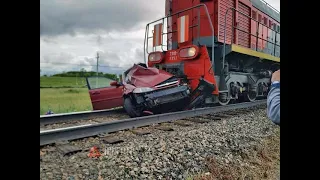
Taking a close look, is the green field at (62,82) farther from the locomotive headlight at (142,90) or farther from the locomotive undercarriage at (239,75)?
the locomotive undercarriage at (239,75)

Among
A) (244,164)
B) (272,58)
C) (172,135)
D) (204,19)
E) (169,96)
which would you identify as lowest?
(244,164)

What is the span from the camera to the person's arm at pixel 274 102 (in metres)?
1.11

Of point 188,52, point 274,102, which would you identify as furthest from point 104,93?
point 274,102

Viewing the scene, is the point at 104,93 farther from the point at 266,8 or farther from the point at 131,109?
the point at 266,8

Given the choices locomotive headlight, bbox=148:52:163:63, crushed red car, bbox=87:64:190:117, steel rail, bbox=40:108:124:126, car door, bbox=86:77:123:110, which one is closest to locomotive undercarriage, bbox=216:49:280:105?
crushed red car, bbox=87:64:190:117

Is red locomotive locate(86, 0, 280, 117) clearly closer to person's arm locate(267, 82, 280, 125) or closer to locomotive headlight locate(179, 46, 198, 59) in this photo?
locomotive headlight locate(179, 46, 198, 59)

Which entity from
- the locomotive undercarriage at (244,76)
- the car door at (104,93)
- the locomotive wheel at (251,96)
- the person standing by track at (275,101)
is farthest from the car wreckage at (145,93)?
the person standing by track at (275,101)

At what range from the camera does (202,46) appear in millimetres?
1405

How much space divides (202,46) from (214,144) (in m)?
0.56

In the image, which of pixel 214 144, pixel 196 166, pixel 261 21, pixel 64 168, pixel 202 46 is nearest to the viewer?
pixel 64 168

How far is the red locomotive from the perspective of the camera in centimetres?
127
